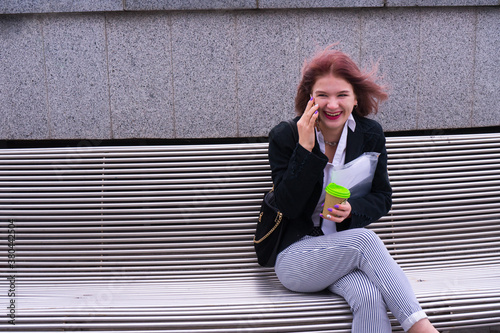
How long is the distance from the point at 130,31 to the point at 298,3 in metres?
1.52

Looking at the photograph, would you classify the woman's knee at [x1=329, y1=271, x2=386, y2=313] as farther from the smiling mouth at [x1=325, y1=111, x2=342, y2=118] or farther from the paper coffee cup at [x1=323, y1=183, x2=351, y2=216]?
the smiling mouth at [x1=325, y1=111, x2=342, y2=118]

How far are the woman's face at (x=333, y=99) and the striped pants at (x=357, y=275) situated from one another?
2.15 ft

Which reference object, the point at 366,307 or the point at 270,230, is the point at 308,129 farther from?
the point at 366,307

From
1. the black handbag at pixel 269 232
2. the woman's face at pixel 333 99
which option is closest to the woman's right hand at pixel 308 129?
the woman's face at pixel 333 99

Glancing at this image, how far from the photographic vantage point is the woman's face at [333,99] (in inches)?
105

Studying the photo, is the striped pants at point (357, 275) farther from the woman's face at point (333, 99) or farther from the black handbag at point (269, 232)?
the woman's face at point (333, 99)

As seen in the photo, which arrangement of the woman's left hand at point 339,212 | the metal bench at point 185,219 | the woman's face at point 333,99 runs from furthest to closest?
the metal bench at point 185,219 → the woman's face at point 333,99 → the woman's left hand at point 339,212

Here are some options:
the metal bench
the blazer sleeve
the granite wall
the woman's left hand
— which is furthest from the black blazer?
the granite wall

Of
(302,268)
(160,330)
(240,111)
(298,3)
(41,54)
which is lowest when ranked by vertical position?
(160,330)

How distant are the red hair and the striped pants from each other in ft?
2.75

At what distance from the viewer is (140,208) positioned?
3.20 metres

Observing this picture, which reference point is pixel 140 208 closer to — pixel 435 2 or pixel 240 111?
pixel 240 111

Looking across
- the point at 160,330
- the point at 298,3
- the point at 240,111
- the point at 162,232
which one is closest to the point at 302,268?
the point at 160,330

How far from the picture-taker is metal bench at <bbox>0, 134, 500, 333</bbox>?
9.93 feet
